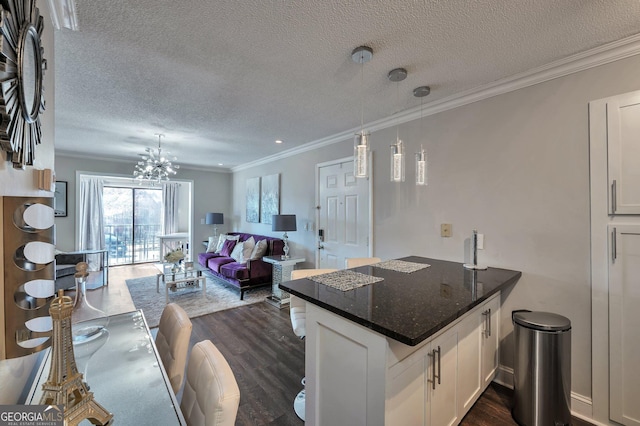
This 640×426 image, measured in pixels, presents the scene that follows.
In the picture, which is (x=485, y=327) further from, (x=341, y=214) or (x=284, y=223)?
(x=284, y=223)

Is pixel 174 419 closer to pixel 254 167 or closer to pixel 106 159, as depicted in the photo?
pixel 254 167

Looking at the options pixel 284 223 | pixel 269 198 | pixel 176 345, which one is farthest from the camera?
pixel 269 198

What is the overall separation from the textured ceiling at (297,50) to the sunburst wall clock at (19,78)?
680 millimetres

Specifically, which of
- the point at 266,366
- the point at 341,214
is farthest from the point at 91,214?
the point at 266,366

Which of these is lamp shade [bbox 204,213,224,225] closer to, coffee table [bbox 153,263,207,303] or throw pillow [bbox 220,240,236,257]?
throw pillow [bbox 220,240,236,257]

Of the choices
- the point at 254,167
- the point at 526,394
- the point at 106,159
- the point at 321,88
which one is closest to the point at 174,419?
the point at 526,394

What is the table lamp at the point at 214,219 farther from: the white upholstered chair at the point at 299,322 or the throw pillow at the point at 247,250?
the white upholstered chair at the point at 299,322

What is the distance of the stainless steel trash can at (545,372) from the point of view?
1652 millimetres

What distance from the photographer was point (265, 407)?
1.89 m

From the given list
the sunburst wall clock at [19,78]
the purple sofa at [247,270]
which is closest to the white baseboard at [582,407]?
the sunburst wall clock at [19,78]

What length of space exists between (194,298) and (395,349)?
157 inches

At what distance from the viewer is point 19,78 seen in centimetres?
82

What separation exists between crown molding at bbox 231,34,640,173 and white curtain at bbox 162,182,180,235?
21.7 feet

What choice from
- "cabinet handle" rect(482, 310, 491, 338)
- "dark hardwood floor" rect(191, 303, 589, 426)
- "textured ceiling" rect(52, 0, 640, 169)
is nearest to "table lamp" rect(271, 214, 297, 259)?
"dark hardwood floor" rect(191, 303, 589, 426)
